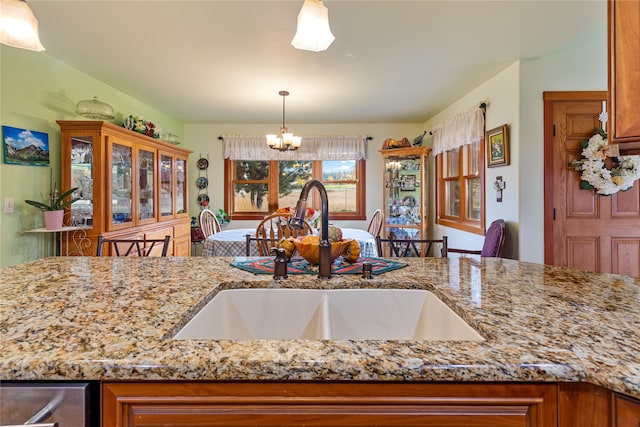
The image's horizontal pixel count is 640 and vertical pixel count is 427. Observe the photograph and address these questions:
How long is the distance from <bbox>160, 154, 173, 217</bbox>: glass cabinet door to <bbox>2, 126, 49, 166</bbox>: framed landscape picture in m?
1.28

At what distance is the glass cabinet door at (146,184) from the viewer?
3.48 metres

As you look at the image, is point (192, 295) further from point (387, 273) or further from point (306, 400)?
point (387, 273)

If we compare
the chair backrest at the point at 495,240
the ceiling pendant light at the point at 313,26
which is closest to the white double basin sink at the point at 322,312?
the ceiling pendant light at the point at 313,26

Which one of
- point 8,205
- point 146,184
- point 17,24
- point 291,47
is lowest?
point 8,205

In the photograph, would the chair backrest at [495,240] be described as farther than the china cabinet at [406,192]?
No

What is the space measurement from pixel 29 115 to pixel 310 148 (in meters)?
3.38

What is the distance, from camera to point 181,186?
4574 millimetres

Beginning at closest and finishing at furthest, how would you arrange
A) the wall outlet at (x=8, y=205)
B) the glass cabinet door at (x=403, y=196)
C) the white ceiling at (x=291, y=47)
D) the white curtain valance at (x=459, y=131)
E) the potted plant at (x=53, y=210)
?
the white ceiling at (x=291, y=47) → the wall outlet at (x=8, y=205) → the potted plant at (x=53, y=210) → the white curtain valance at (x=459, y=131) → the glass cabinet door at (x=403, y=196)

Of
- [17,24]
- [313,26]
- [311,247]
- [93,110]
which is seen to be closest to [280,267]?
[311,247]

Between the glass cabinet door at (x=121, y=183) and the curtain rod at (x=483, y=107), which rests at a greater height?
the curtain rod at (x=483, y=107)

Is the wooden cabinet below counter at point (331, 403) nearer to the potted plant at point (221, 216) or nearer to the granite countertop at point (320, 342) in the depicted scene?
the granite countertop at point (320, 342)

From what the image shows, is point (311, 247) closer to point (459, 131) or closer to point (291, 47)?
point (291, 47)

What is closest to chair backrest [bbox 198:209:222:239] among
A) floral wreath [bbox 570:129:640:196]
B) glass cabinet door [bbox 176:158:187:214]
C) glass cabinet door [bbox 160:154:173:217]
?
glass cabinet door [bbox 160:154:173:217]

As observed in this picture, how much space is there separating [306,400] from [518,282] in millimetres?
875
